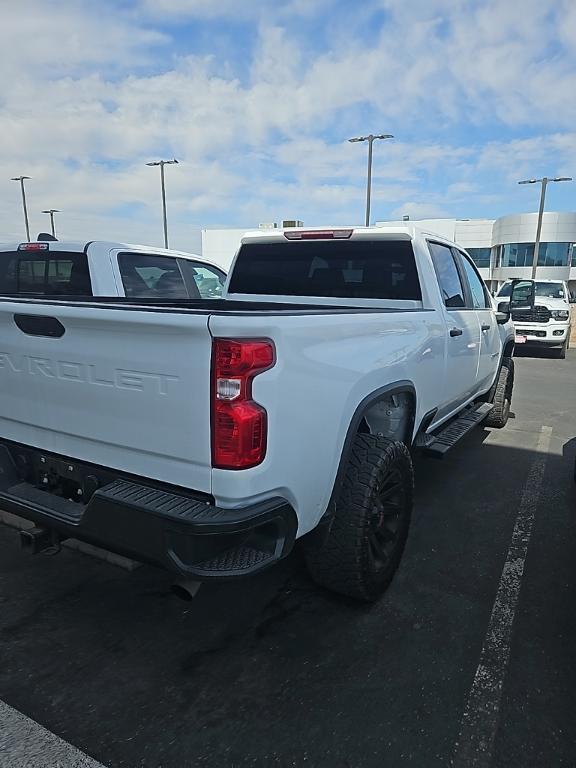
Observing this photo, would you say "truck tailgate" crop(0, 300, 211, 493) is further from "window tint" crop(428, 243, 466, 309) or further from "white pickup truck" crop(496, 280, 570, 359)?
"white pickup truck" crop(496, 280, 570, 359)

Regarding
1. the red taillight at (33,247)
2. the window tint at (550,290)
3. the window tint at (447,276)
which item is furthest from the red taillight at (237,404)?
the window tint at (550,290)

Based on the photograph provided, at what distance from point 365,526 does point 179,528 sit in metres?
1.07

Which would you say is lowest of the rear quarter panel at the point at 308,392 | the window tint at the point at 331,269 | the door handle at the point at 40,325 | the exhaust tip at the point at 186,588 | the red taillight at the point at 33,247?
the exhaust tip at the point at 186,588

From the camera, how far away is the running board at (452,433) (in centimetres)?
367

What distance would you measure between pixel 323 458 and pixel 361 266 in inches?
82.7

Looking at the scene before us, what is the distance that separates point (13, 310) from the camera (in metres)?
2.28

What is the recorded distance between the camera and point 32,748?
1.93 metres

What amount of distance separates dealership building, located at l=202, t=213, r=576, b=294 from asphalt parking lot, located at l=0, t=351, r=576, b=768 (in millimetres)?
47998

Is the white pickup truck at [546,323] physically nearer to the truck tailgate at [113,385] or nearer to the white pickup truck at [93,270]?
the white pickup truck at [93,270]

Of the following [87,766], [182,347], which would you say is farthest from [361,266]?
[87,766]

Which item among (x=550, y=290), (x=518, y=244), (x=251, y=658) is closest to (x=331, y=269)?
(x=251, y=658)

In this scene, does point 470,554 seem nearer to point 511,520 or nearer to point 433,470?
point 511,520

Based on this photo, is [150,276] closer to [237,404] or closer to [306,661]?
[237,404]

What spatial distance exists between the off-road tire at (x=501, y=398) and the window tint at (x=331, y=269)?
8.96 feet
